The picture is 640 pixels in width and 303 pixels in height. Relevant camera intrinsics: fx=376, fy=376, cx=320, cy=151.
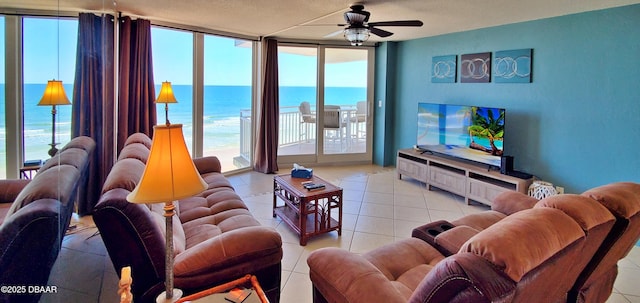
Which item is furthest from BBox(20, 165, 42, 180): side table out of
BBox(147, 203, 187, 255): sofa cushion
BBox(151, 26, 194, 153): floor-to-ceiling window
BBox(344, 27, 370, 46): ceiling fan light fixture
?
BBox(151, 26, 194, 153): floor-to-ceiling window

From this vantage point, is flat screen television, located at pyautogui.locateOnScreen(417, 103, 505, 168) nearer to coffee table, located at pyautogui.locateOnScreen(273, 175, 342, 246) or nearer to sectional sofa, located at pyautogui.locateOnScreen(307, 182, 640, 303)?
coffee table, located at pyautogui.locateOnScreen(273, 175, 342, 246)

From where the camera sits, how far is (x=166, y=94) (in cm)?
470

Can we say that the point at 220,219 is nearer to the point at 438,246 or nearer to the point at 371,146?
the point at 438,246

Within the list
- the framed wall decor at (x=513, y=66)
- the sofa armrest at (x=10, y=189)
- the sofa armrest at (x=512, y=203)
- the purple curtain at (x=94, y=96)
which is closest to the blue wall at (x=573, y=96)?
the framed wall decor at (x=513, y=66)

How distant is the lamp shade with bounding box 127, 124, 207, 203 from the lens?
149cm

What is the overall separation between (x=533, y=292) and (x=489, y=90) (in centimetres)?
400

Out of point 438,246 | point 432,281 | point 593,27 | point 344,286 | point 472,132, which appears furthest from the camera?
point 472,132

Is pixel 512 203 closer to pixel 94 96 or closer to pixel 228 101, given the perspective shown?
pixel 94 96

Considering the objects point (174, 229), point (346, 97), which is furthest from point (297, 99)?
point (174, 229)

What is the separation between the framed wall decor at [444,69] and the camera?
5.41 m

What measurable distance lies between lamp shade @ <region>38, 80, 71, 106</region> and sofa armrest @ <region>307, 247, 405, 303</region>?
4.59 ft

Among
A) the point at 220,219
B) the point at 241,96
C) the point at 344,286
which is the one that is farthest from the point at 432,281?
the point at 241,96

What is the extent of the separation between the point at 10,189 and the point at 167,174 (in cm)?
54

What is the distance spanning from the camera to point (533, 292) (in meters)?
1.39
